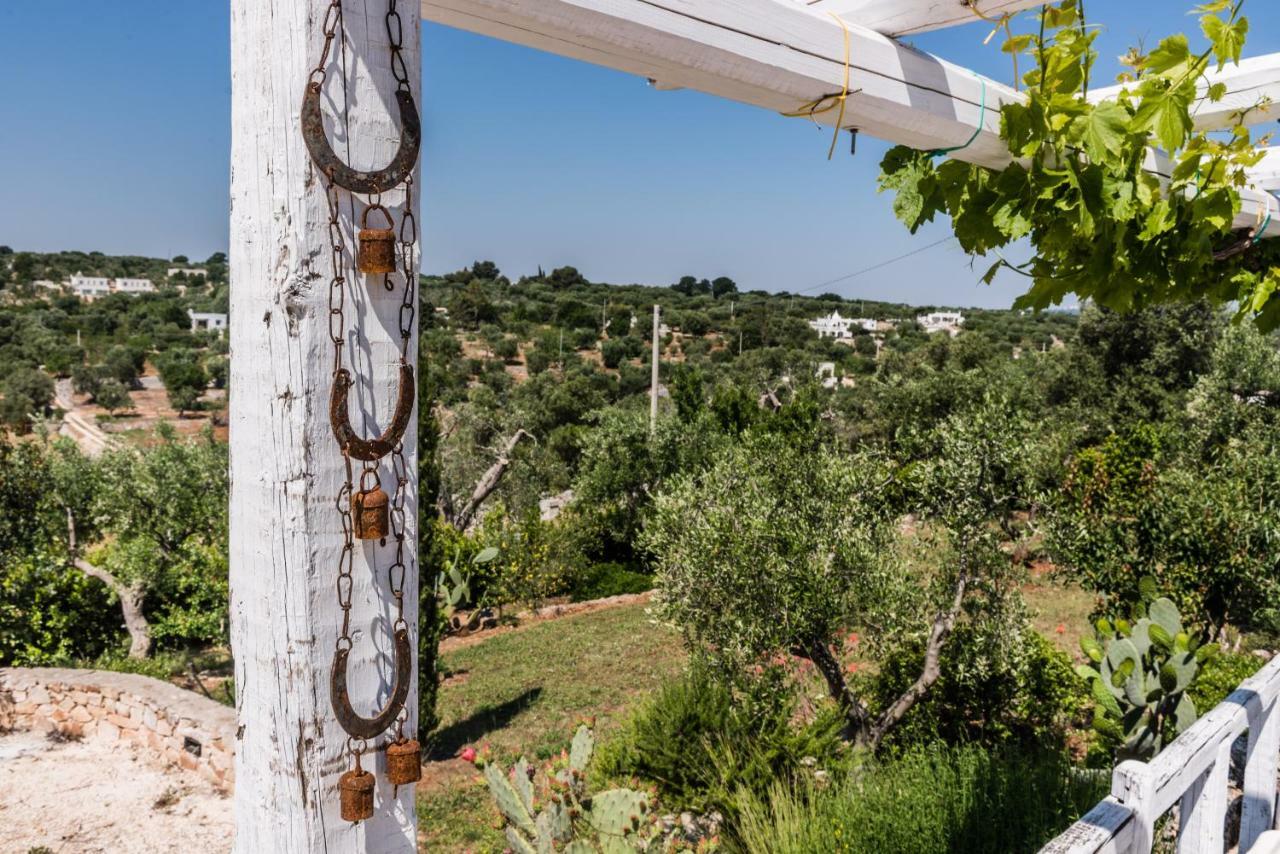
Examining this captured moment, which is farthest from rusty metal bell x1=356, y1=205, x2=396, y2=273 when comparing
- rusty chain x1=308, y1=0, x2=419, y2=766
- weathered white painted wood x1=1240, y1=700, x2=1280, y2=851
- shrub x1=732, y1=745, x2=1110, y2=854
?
shrub x1=732, y1=745, x2=1110, y2=854

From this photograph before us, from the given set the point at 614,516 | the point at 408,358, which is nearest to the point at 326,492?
the point at 408,358

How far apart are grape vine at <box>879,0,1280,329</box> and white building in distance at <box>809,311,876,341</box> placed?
124 feet

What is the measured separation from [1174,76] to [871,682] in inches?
255

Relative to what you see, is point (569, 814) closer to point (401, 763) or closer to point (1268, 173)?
point (401, 763)

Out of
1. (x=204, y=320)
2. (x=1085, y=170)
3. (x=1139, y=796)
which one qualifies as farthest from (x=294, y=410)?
(x=204, y=320)

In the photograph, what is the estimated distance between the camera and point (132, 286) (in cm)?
5441

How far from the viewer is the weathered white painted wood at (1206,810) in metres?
1.96

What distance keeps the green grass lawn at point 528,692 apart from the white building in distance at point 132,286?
5077 cm

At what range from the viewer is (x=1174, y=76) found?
194 cm

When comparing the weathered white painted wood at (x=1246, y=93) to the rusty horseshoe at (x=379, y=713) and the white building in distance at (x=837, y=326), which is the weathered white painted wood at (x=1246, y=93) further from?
the white building in distance at (x=837, y=326)

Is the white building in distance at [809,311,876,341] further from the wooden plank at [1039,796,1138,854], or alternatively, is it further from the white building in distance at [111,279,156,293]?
the white building in distance at [111,279,156,293]

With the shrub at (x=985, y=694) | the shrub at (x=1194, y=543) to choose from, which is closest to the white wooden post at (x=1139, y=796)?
the shrub at (x=985, y=694)

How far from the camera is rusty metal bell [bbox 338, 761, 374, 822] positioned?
3.96 feet

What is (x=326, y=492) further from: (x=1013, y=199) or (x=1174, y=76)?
(x=1174, y=76)
